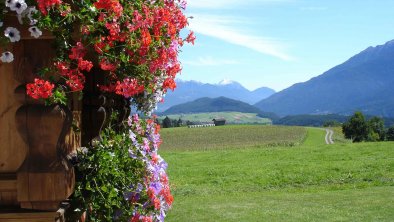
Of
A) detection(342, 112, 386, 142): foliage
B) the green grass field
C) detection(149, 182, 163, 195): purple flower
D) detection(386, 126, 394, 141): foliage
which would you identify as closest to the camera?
detection(149, 182, 163, 195): purple flower

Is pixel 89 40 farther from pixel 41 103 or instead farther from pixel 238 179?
pixel 238 179

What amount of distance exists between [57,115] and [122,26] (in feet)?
2.59

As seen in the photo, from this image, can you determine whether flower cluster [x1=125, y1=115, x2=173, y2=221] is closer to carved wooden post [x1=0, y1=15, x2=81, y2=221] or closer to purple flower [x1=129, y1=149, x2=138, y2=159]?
purple flower [x1=129, y1=149, x2=138, y2=159]

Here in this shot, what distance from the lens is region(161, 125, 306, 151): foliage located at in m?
77.1

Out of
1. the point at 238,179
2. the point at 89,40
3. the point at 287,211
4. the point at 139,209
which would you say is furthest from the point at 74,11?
the point at 238,179

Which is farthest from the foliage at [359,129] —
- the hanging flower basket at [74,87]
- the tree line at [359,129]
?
the hanging flower basket at [74,87]

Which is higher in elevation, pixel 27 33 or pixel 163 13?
pixel 163 13

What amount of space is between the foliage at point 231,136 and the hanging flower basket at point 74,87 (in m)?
69.8

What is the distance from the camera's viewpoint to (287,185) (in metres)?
26.4

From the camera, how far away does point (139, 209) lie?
4.26m

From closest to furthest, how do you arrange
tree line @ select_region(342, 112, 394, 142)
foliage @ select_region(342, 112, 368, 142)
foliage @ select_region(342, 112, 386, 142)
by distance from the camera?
tree line @ select_region(342, 112, 394, 142)
foliage @ select_region(342, 112, 386, 142)
foliage @ select_region(342, 112, 368, 142)

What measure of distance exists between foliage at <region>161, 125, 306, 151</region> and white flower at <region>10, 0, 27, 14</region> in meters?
71.2

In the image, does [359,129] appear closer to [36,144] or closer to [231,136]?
[231,136]

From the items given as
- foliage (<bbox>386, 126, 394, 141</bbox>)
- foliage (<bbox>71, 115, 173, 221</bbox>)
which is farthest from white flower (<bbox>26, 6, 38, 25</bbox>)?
foliage (<bbox>386, 126, 394, 141</bbox>)
